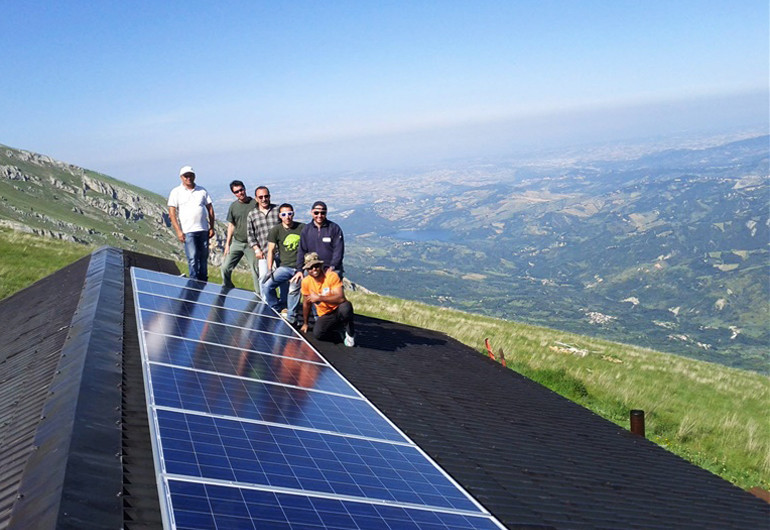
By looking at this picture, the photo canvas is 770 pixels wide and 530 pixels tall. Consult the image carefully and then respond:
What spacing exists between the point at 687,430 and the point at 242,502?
59.6 ft

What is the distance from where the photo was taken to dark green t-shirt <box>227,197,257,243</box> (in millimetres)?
15266

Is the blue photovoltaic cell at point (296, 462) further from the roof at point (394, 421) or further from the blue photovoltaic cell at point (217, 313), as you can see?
the blue photovoltaic cell at point (217, 313)

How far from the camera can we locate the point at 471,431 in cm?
904

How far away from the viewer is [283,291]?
1382 cm

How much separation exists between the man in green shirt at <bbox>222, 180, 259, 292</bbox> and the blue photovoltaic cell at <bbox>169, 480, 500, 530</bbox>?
1100cm

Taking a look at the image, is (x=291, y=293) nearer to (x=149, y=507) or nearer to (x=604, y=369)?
(x=149, y=507)

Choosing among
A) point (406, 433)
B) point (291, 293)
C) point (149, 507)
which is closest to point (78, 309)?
point (291, 293)

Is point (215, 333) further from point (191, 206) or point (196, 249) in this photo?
point (196, 249)

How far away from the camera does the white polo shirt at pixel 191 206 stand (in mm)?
14305

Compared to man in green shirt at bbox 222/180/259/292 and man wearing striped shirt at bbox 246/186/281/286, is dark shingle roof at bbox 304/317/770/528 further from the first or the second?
man in green shirt at bbox 222/180/259/292

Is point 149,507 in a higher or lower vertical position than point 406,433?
higher

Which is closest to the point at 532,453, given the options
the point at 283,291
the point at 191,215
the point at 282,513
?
the point at 282,513

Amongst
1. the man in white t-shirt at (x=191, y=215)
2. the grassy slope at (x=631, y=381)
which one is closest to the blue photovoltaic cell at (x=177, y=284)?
the man in white t-shirt at (x=191, y=215)

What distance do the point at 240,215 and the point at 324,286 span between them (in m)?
5.09
